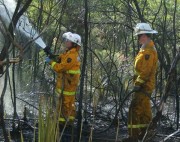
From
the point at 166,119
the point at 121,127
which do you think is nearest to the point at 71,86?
the point at 121,127

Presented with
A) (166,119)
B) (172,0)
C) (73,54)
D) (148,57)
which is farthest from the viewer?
(172,0)

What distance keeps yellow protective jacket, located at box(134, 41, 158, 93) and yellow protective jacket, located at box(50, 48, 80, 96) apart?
1.05 meters

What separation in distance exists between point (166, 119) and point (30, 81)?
5.63 metres

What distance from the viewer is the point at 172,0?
9.74 m

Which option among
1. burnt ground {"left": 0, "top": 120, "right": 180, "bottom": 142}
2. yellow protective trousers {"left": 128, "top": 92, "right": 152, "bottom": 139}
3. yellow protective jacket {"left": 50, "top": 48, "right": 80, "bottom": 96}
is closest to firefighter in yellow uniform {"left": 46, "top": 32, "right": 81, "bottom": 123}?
yellow protective jacket {"left": 50, "top": 48, "right": 80, "bottom": 96}

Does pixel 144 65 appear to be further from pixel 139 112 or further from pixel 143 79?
pixel 139 112

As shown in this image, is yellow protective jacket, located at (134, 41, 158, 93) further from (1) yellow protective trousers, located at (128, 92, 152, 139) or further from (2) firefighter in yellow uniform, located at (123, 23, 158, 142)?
(1) yellow protective trousers, located at (128, 92, 152, 139)

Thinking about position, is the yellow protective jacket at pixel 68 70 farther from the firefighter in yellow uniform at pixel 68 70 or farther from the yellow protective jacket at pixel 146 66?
the yellow protective jacket at pixel 146 66

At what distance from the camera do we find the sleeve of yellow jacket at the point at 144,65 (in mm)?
6387

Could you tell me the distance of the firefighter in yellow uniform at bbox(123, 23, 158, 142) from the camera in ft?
21.0

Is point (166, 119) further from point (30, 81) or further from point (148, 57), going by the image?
point (30, 81)

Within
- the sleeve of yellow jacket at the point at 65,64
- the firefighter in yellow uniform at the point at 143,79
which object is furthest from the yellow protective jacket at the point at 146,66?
the sleeve of yellow jacket at the point at 65,64

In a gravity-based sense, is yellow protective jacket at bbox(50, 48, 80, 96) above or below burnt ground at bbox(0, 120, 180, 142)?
above

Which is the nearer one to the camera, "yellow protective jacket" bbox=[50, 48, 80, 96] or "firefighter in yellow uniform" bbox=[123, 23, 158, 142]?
"firefighter in yellow uniform" bbox=[123, 23, 158, 142]
